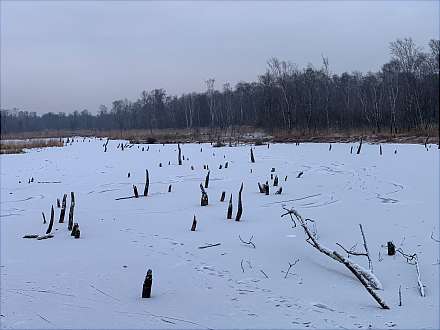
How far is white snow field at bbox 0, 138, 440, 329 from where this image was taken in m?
4.11

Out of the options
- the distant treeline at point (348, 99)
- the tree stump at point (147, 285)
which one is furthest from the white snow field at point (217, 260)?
the distant treeline at point (348, 99)

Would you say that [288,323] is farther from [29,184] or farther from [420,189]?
[29,184]

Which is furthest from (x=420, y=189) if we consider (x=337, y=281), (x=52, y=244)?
(x=52, y=244)

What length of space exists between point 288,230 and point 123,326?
3793mm

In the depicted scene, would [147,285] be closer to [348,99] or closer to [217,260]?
[217,260]

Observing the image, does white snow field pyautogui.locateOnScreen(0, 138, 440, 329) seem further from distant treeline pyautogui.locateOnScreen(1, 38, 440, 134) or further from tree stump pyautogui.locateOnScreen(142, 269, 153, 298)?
distant treeline pyautogui.locateOnScreen(1, 38, 440, 134)

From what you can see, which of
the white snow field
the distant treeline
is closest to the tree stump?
the white snow field

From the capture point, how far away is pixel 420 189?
10.6m

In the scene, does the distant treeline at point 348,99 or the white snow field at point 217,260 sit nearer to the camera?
the white snow field at point 217,260

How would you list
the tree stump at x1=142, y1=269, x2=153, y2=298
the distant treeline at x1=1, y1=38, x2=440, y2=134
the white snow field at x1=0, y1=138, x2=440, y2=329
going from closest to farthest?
the white snow field at x1=0, y1=138, x2=440, y2=329 < the tree stump at x1=142, y1=269, x2=153, y2=298 < the distant treeline at x1=1, y1=38, x2=440, y2=134

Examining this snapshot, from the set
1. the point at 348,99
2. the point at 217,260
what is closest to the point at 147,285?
the point at 217,260

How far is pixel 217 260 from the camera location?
5.73m

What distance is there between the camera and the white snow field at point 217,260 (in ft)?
13.5

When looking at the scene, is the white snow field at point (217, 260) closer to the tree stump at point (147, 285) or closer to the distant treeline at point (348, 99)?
the tree stump at point (147, 285)
